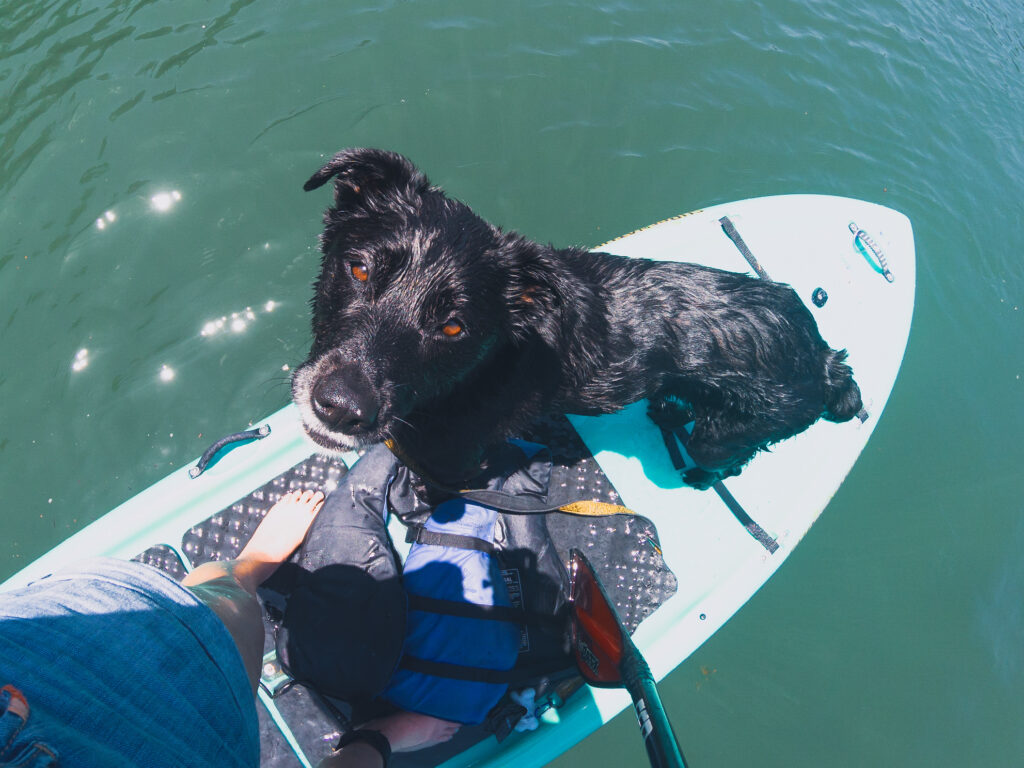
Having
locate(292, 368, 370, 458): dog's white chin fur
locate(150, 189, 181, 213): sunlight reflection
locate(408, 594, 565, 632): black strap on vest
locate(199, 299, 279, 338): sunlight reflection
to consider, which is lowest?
locate(408, 594, 565, 632): black strap on vest

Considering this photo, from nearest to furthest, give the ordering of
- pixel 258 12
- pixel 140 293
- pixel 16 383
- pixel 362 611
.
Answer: pixel 362 611 → pixel 16 383 → pixel 140 293 → pixel 258 12

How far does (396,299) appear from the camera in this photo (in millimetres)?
2422

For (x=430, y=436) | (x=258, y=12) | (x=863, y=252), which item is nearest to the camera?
(x=430, y=436)

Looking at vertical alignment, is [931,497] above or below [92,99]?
below

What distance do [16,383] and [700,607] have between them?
199 inches

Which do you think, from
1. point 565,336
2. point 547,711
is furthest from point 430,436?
point 547,711

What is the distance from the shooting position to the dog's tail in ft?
11.3

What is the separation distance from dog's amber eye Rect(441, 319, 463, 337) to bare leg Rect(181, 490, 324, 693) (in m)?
1.41

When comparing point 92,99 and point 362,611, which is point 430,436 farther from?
point 92,99

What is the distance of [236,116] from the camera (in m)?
5.18

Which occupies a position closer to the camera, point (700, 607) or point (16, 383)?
point (700, 607)

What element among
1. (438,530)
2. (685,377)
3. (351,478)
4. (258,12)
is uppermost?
(258,12)

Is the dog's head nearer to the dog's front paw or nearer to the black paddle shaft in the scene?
the dog's front paw

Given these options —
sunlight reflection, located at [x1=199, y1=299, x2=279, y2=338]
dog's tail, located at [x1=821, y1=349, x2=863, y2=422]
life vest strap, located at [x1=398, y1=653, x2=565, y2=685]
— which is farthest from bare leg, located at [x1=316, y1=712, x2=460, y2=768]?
sunlight reflection, located at [x1=199, y1=299, x2=279, y2=338]
